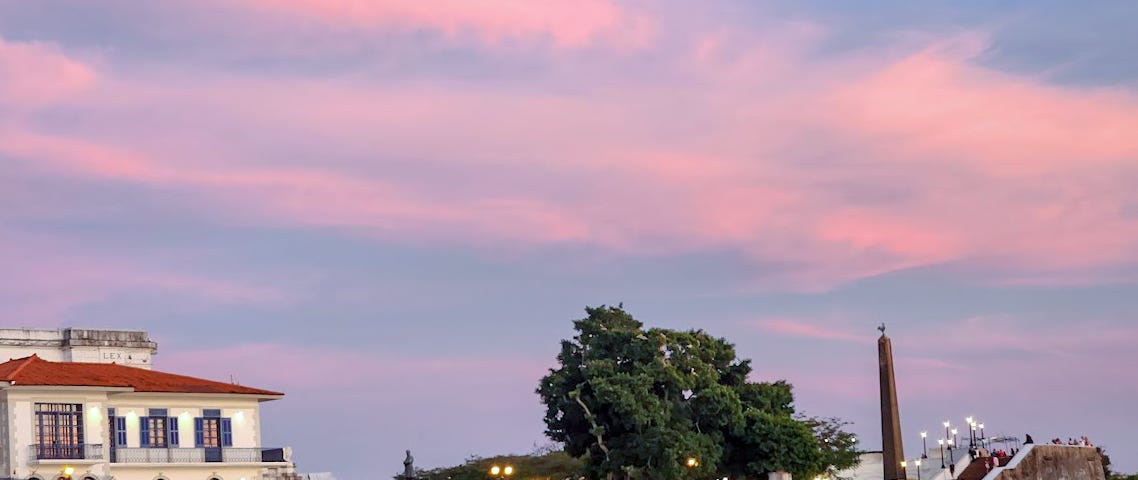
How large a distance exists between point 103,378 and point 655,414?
22.3m

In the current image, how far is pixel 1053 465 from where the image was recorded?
8106 cm

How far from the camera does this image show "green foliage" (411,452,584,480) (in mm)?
87188

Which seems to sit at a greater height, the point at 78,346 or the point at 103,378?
the point at 78,346

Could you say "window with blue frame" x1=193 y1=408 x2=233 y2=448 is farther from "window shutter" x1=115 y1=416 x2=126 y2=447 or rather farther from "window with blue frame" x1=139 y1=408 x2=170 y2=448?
"window shutter" x1=115 y1=416 x2=126 y2=447

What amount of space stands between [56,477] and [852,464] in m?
39.2

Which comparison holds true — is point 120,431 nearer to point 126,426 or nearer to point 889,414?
point 126,426

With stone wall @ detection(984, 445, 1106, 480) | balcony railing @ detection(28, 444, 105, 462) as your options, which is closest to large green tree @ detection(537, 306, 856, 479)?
stone wall @ detection(984, 445, 1106, 480)

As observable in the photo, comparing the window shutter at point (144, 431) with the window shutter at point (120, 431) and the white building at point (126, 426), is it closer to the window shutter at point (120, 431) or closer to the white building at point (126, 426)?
the white building at point (126, 426)

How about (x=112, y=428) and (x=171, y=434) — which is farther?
(x=171, y=434)

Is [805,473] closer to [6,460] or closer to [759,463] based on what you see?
[759,463]

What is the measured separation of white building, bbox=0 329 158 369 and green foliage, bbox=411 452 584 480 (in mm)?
16778

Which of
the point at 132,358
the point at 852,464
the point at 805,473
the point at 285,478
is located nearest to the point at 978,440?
the point at 852,464

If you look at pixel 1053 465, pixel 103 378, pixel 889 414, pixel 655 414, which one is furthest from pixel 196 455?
pixel 1053 465

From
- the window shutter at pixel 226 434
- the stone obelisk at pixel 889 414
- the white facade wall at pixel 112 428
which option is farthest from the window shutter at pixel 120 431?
the stone obelisk at pixel 889 414
